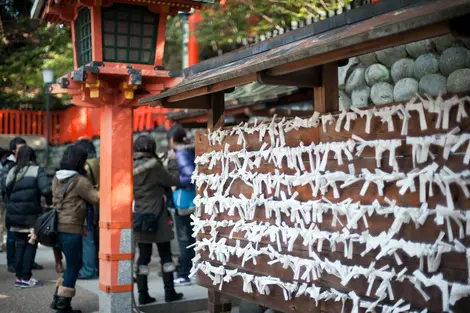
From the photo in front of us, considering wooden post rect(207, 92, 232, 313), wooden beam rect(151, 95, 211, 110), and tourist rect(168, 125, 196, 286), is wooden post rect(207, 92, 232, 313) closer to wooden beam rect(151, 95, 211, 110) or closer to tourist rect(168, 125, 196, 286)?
wooden beam rect(151, 95, 211, 110)

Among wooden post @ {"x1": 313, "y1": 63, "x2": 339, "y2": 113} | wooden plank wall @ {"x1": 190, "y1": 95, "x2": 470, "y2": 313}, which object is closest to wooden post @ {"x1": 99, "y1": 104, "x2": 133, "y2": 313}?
wooden plank wall @ {"x1": 190, "y1": 95, "x2": 470, "y2": 313}

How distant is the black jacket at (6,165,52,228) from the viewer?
926 cm

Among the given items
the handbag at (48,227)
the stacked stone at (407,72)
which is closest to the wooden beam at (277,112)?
the stacked stone at (407,72)

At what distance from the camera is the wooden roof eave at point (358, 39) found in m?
3.03

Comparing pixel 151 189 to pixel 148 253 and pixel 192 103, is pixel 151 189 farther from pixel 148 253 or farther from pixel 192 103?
pixel 192 103

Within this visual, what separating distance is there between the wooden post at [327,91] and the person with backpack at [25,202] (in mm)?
5914

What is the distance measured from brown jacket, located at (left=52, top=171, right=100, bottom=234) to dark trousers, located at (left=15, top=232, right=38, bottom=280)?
6.34 feet

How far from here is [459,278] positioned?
3217 mm

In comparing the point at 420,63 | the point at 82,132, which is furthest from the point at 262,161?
the point at 82,132

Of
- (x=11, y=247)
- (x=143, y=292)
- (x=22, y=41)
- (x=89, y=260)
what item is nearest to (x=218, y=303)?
(x=143, y=292)

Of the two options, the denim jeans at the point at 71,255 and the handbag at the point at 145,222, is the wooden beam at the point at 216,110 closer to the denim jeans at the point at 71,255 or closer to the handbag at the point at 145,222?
the handbag at the point at 145,222

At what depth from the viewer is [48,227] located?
739 centimetres

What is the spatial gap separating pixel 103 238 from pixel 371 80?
11.5 feet

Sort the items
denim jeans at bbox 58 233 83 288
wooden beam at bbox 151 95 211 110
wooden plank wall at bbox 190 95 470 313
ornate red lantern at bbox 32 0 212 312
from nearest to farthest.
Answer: wooden plank wall at bbox 190 95 470 313 < wooden beam at bbox 151 95 211 110 < ornate red lantern at bbox 32 0 212 312 < denim jeans at bbox 58 233 83 288
